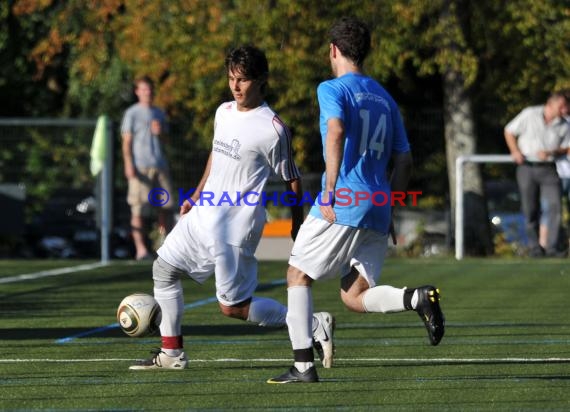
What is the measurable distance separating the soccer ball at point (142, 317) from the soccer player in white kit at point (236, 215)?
0.19m

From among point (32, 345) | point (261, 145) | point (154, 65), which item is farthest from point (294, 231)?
point (154, 65)

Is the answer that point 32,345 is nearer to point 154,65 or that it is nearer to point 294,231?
point 294,231

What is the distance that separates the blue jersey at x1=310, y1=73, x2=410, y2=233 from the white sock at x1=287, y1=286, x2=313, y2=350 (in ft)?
1.40

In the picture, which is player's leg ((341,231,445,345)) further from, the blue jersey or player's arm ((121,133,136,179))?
player's arm ((121,133,136,179))

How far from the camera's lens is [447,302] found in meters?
14.0

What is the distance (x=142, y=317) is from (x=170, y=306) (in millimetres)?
243

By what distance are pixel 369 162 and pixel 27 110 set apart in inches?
1122

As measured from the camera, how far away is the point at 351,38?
27.6 ft

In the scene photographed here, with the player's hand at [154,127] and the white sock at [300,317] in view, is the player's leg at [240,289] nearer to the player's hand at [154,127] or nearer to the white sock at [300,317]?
the white sock at [300,317]

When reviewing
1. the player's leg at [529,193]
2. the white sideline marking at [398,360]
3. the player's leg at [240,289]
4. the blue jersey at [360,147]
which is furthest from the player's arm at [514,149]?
the blue jersey at [360,147]

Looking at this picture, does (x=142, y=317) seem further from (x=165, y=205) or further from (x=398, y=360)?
(x=165, y=205)

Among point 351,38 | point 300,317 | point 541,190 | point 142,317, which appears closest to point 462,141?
point 541,190

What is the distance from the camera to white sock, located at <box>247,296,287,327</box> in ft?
29.5

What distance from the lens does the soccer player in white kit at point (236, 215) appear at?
881cm
